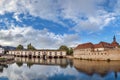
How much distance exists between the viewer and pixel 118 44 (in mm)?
121000

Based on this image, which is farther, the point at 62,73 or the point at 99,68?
the point at 99,68

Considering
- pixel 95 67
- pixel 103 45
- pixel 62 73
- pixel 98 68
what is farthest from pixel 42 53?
pixel 62 73

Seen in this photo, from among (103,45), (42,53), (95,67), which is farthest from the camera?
(42,53)

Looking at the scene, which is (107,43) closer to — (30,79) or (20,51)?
(20,51)

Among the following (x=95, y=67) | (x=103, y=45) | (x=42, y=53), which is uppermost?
(x=103, y=45)

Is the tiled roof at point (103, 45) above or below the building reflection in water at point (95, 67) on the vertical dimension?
above

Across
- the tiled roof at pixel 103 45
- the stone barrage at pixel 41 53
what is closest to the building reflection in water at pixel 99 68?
the tiled roof at pixel 103 45

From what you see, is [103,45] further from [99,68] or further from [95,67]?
[99,68]

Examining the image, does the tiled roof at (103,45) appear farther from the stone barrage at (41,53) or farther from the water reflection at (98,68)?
the water reflection at (98,68)

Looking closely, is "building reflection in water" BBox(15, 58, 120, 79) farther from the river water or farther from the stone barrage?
the stone barrage

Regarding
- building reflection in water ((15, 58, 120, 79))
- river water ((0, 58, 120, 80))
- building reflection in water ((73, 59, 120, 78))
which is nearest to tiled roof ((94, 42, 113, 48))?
building reflection in water ((15, 58, 120, 79))

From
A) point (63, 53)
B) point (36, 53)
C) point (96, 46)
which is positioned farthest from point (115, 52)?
point (36, 53)

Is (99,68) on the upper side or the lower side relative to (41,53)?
lower

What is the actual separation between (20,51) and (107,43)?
77.0m
